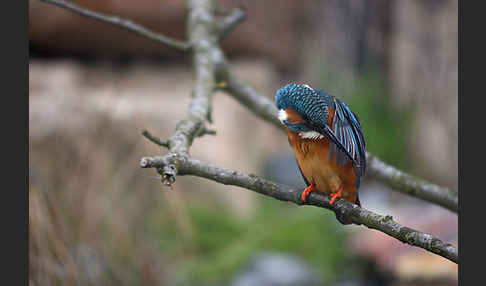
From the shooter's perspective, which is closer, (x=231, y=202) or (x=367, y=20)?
(x=231, y=202)

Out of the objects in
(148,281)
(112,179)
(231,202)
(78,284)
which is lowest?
(78,284)

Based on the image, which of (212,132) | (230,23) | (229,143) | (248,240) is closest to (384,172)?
(212,132)

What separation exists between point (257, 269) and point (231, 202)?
91 centimetres

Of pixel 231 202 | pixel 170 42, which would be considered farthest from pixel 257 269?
pixel 170 42

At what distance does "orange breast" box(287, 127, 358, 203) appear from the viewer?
127 centimetres

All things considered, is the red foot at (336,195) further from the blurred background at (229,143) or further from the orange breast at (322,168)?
the blurred background at (229,143)

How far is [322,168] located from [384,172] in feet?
1.77

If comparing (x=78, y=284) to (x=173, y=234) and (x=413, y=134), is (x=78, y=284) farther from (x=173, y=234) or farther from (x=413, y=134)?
(x=413, y=134)

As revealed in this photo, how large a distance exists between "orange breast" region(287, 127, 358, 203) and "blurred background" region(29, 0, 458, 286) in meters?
0.75

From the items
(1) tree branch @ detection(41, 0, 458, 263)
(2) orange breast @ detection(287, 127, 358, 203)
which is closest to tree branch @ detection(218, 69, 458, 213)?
(1) tree branch @ detection(41, 0, 458, 263)

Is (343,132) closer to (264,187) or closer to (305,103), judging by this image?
(305,103)

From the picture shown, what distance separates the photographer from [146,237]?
2631 millimetres

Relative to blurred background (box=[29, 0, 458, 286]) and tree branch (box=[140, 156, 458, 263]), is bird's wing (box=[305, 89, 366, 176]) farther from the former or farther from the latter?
blurred background (box=[29, 0, 458, 286])

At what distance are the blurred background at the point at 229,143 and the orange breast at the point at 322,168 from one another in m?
0.75
